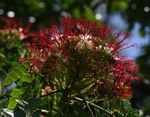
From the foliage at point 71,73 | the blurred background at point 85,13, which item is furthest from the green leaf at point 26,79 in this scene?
the blurred background at point 85,13

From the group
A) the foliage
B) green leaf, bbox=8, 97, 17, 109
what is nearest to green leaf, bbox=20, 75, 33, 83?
the foliage

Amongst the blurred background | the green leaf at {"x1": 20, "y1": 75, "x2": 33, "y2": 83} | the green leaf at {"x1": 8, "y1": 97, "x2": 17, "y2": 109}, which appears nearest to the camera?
the green leaf at {"x1": 8, "y1": 97, "x2": 17, "y2": 109}

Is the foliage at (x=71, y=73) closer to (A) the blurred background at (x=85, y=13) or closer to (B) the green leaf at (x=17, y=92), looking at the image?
(B) the green leaf at (x=17, y=92)

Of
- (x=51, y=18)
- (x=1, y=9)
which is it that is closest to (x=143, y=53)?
(x=51, y=18)

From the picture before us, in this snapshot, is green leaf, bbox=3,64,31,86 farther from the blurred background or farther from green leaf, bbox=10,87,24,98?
the blurred background

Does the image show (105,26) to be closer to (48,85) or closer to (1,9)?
(48,85)

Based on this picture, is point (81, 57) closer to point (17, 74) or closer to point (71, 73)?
point (71, 73)

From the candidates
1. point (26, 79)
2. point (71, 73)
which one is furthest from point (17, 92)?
point (71, 73)

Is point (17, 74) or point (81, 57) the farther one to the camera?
point (17, 74)
